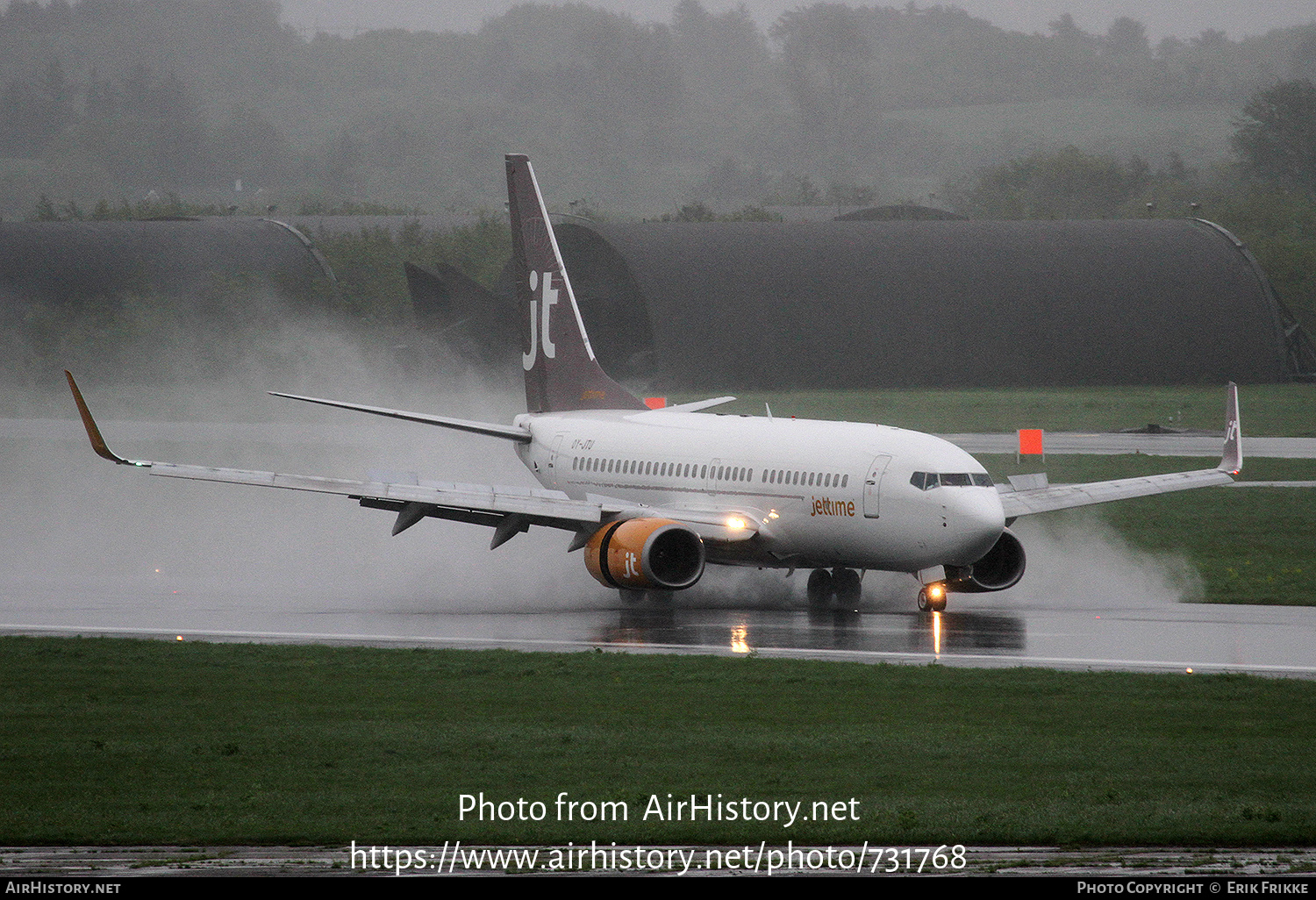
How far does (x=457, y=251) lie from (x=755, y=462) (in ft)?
275

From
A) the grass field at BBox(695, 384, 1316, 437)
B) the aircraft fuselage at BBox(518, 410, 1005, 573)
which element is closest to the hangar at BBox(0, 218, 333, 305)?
the grass field at BBox(695, 384, 1316, 437)

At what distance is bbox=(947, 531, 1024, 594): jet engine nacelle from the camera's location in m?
33.6

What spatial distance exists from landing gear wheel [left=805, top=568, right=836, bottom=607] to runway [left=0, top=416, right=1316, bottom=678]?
0.39 metres

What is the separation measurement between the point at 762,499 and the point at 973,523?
4847mm

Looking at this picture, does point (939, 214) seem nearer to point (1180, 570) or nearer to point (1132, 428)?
point (1132, 428)

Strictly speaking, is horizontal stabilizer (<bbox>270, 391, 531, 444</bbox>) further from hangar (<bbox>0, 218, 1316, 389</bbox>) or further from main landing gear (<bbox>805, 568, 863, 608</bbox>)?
hangar (<bbox>0, 218, 1316, 389</bbox>)

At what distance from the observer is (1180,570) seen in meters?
37.6

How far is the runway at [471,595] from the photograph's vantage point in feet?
95.3

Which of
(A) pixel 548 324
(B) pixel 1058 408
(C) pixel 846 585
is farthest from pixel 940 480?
(B) pixel 1058 408

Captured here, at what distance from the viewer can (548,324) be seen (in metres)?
Result: 42.2

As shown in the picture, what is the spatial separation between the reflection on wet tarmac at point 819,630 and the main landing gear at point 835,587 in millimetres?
1197

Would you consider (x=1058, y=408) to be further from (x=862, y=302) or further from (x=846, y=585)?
(x=846, y=585)

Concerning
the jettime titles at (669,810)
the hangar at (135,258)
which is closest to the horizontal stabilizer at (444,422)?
the jettime titles at (669,810)

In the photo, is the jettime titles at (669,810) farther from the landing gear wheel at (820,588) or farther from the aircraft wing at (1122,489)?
the aircraft wing at (1122,489)
